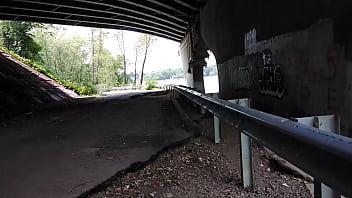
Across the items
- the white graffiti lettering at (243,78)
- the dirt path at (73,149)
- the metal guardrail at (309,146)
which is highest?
the white graffiti lettering at (243,78)

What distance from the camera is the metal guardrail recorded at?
1904 millimetres

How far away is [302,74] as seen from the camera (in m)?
5.71

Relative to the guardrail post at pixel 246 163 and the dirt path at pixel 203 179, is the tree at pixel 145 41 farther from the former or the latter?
the guardrail post at pixel 246 163

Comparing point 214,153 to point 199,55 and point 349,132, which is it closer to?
point 349,132

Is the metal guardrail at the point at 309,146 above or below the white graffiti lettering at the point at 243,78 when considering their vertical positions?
below

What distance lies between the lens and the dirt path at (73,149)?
4250 mm

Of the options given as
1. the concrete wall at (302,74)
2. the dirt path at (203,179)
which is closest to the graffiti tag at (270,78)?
the concrete wall at (302,74)

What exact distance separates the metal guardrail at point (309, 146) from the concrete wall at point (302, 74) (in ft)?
6.04

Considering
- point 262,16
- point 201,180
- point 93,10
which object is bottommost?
point 201,180

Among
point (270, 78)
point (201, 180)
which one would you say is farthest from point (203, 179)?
point (270, 78)

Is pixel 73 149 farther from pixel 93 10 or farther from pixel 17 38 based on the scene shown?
pixel 17 38

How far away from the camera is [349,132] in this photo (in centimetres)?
450

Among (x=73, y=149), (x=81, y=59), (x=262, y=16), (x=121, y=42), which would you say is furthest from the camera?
(x=121, y=42)

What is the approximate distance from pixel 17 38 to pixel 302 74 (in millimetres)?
33808
